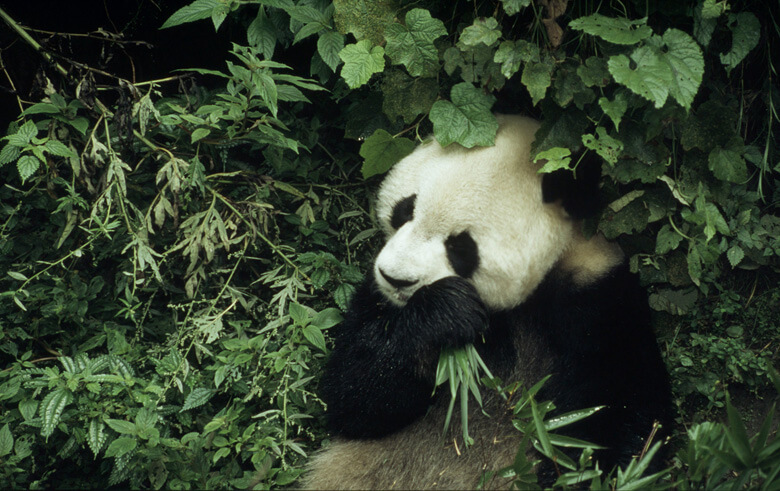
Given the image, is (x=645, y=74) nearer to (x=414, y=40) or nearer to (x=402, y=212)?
(x=414, y=40)

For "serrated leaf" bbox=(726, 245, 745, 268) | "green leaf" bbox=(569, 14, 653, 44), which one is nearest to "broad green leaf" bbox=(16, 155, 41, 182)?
"green leaf" bbox=(569, 14, 653, 44)

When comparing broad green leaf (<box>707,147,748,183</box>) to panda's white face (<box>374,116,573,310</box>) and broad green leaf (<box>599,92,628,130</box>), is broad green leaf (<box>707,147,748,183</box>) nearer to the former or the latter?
broad green leaf (<box>599,92,628,130</box>)

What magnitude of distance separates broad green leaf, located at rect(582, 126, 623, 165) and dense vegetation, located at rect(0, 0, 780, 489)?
0.05 ft

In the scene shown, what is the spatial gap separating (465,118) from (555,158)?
0.36 m

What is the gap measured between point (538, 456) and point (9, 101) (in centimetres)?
279

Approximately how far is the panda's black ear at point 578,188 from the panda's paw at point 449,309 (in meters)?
0.45

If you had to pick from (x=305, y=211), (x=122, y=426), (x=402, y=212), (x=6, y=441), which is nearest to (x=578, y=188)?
(x=402, y=212)

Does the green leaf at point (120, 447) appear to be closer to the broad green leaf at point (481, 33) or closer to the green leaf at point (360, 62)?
the green leaf at point (360, 62)

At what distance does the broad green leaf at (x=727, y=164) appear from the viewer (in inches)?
91.6

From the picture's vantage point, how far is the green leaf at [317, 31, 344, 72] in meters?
2.45

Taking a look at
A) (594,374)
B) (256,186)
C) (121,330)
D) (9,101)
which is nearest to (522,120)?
(594,374)

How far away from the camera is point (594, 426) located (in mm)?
2232

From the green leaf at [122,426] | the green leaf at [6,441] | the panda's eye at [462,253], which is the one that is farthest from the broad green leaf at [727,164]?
the green leaf at [6,441]

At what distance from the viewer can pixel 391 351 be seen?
2287 mm
